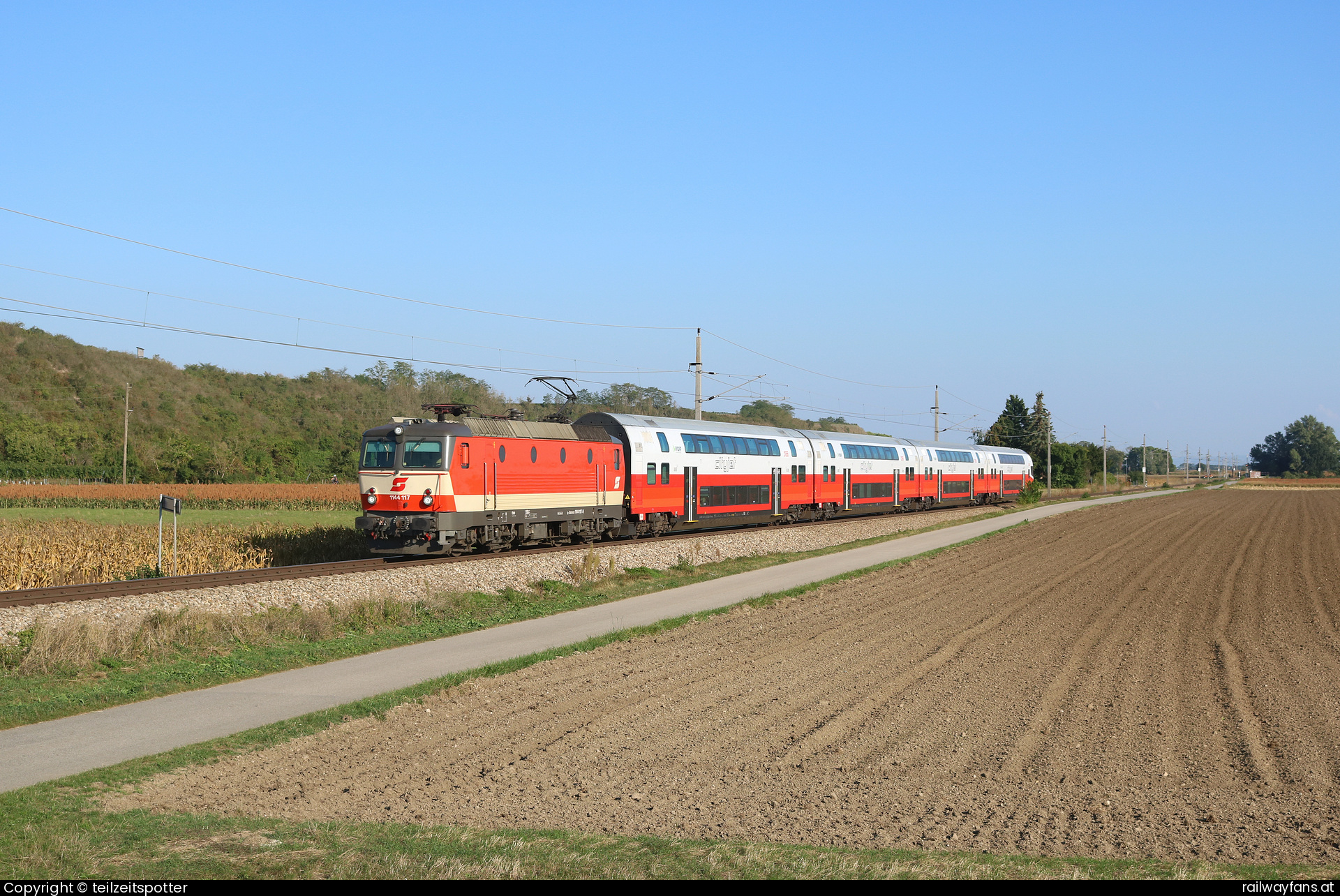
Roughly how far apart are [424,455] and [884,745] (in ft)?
54.5

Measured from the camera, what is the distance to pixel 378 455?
24.4m

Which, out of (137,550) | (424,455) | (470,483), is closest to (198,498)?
(137,550)

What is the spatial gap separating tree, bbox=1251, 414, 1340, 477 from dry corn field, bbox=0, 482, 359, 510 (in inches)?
7550

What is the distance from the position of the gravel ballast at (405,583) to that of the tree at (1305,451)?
634 ft

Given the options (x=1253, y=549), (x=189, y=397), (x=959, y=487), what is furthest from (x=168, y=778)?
(x=189, y=397)

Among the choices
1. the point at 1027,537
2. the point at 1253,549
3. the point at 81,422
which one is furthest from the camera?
the point at 81,422

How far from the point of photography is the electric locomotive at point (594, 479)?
2373 centimetres

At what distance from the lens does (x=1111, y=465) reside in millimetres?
164625

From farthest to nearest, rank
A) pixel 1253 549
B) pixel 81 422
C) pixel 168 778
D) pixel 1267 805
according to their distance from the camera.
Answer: pixel 81 422, pixel 1253 549, pixel 168 778, pixel 1267 805

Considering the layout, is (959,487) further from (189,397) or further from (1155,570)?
(189,397)

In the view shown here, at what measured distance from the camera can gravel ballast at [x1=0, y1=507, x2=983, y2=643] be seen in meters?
16.2

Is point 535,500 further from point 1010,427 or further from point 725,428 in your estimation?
point 1010,427

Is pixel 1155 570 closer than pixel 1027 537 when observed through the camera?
Yes

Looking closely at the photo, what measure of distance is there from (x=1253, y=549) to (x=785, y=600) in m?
22.3
